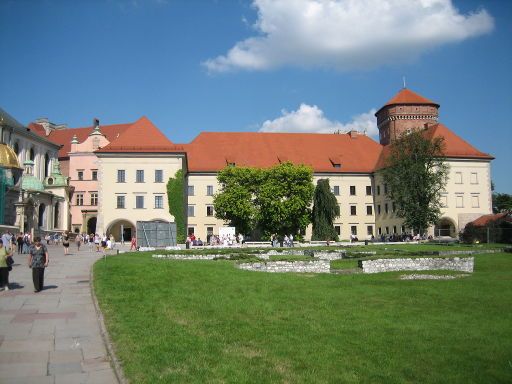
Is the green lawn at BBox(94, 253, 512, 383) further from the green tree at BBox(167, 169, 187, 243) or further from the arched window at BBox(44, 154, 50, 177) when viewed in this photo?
the arched window at BBox(44, 154, 50, 177)

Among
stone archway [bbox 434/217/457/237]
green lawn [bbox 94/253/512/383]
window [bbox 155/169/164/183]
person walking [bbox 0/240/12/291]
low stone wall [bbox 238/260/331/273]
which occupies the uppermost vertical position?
window [bbox 155/169/164/183]

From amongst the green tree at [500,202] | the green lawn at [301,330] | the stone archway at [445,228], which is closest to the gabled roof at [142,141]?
the stone archway at [445,228]

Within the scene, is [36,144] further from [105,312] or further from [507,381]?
[507,381]

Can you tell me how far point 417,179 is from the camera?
53.2m

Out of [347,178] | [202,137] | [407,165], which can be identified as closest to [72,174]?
[202,137]

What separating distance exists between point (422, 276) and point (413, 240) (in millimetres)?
36398

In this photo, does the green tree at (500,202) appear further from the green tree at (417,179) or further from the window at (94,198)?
the window at (94,198)

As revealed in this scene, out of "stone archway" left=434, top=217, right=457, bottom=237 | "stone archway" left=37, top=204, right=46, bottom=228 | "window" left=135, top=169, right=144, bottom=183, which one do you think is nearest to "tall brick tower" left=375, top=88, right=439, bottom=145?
"stone archway" left=434, top=217, right=457, bottom=237

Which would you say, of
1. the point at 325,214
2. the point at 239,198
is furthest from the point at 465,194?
the point at 239,198

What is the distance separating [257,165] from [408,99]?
25.1 m

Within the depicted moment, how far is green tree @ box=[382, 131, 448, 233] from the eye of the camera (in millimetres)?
52969

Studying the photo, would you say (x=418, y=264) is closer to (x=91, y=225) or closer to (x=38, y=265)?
(x=38, y=265)

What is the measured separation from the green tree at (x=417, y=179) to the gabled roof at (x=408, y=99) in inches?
702

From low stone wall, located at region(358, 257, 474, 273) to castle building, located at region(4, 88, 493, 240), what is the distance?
104 ft
